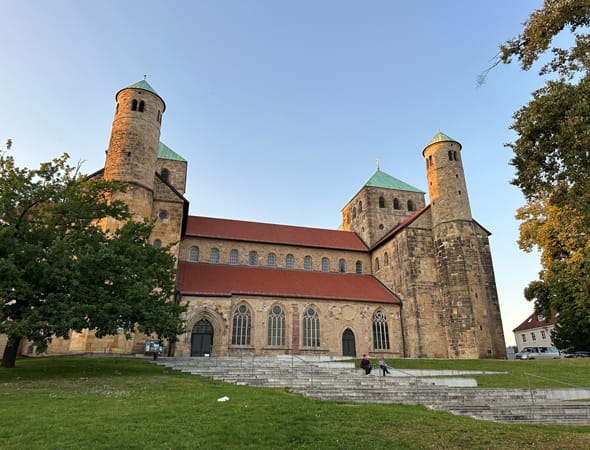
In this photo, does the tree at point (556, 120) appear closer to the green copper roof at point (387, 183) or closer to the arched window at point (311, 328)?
the arched window at point (311, 328)

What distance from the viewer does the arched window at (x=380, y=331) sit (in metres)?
35.5

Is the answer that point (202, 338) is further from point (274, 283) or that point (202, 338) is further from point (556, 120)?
point (556, 120)

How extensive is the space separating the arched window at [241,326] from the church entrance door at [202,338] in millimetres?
1841

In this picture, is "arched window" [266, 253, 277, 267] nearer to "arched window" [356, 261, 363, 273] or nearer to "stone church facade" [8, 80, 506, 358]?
"stone church facade" [8, 80, 506, 358]

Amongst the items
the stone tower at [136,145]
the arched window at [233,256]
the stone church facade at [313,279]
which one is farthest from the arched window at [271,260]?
the stone tower at [136,145]

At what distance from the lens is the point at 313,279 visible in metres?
38.9

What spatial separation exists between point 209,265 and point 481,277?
78.1 feet

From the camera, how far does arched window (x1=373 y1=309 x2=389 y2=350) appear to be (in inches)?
1398

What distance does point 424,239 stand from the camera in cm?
3825

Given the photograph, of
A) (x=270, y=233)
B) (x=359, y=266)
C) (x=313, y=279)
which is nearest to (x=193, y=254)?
(x=270, y=233)

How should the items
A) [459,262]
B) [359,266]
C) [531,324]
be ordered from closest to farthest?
[459,262]
[359,266]
[531,324]

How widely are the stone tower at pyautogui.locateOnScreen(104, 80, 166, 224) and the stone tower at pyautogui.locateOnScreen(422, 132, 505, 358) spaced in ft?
83.0

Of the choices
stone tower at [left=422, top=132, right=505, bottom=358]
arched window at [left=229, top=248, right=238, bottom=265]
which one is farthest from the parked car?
arched window at [left=229, top=248, right=238, bottom=265]

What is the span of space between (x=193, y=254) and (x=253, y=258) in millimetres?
5707
